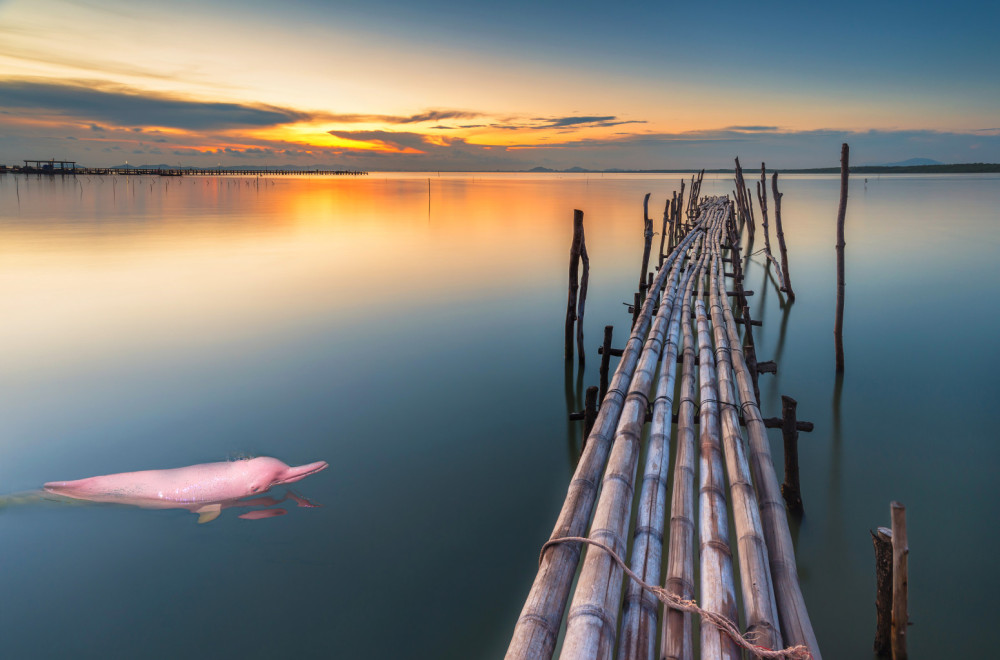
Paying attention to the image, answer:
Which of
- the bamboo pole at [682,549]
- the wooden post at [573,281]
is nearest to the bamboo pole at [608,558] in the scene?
the bamboo pole at [682,549]

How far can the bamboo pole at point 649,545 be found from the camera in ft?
7.26

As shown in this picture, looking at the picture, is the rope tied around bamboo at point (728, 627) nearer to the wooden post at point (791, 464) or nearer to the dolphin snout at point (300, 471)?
the wooden post at point (791, 464)

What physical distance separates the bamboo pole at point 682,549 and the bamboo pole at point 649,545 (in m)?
0.06

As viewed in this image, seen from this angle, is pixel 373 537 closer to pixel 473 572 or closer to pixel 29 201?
pixel 473 572

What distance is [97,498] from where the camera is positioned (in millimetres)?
4848

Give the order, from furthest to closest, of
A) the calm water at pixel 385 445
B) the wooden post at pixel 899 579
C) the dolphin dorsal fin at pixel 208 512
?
the dolphin dorsal fin at pixel 208 512 < the calm water at pixel 385 445 < the wooden post at pixel 899 579

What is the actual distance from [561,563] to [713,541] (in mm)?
768

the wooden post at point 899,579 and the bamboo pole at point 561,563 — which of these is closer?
the bamboo pole at point 561,563

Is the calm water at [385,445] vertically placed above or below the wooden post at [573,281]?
below

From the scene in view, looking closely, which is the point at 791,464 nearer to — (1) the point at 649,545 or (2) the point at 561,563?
(1) the point at 649,545

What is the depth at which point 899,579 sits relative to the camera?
8.44 feet

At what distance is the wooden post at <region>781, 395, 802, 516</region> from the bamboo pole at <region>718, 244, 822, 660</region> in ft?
0.85

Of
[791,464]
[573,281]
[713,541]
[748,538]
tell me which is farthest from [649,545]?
[573,281]

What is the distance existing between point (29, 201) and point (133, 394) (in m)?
36.6
